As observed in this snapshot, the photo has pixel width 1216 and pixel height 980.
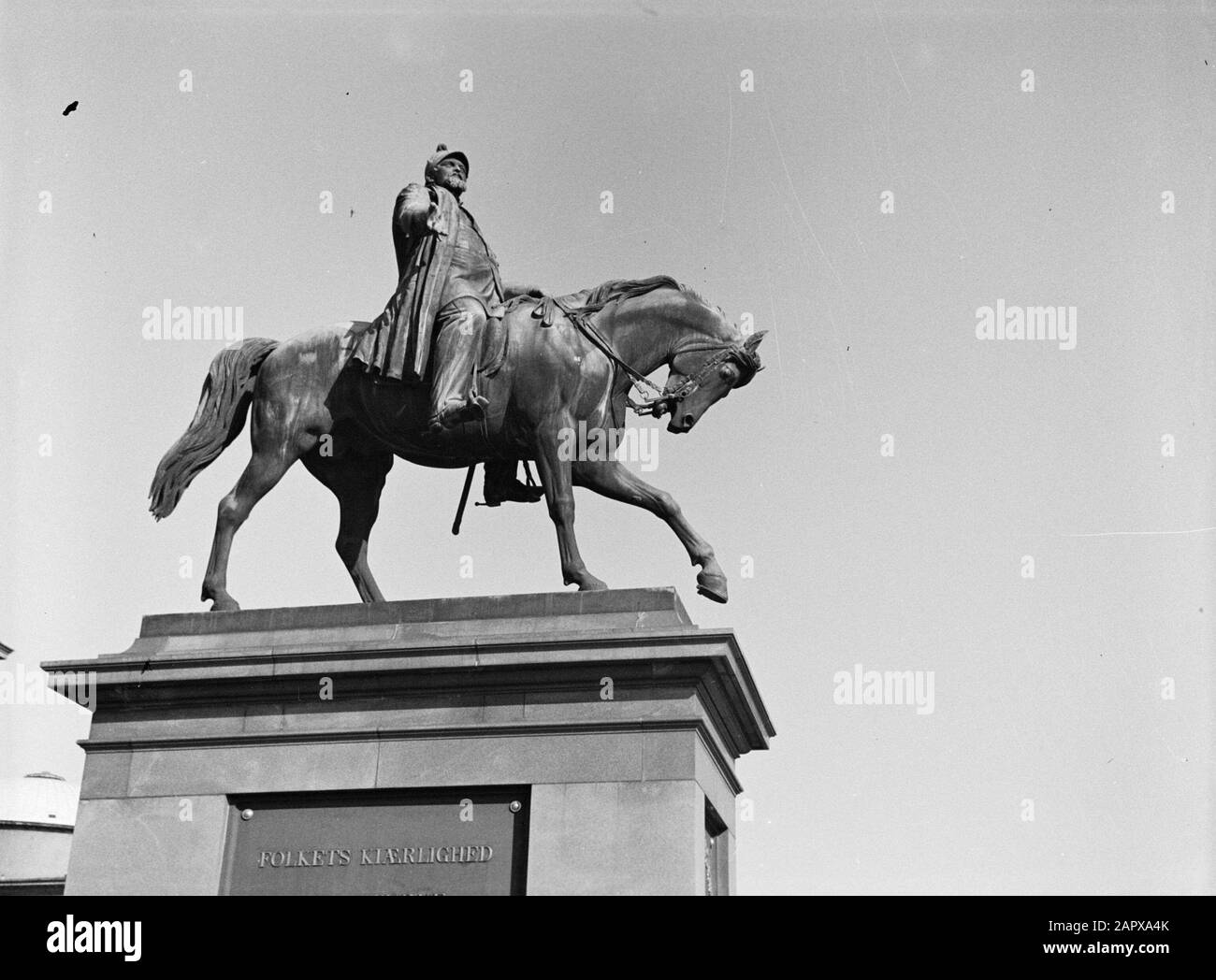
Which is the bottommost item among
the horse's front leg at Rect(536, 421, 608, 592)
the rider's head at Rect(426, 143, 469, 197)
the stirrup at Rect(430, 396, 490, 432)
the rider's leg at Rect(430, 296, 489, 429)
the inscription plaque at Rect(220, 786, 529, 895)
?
the inscription plaque at Rect(220, 786, 529, 895)

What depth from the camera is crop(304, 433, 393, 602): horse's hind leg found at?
634 inches

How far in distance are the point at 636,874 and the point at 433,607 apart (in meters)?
3.13

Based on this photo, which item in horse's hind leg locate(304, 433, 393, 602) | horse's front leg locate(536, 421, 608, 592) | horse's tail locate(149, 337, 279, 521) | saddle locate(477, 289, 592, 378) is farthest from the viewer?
horse's hind leg locate(304, 433, 393, 602)

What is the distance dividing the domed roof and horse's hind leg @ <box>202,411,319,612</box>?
26211 mm

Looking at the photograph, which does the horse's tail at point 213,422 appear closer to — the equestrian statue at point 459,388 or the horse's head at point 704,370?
the equestrian statue at point 459,388

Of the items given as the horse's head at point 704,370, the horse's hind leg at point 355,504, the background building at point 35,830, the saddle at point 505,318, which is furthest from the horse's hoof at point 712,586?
the background building at point 35,830

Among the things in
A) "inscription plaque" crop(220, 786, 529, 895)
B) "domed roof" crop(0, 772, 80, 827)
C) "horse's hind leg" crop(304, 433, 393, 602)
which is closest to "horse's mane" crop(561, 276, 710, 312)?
"horse's hind leg" crop(304, 433, 393, 602)

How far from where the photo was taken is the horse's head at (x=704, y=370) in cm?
1538

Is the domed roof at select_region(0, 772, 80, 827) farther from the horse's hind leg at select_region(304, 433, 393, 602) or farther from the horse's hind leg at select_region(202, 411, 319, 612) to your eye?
the horse's hind leg at select_region(202, 411, 319, 612)

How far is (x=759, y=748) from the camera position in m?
15.5

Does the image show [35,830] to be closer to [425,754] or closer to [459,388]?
[459,388]

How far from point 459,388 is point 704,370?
2.41 metres
